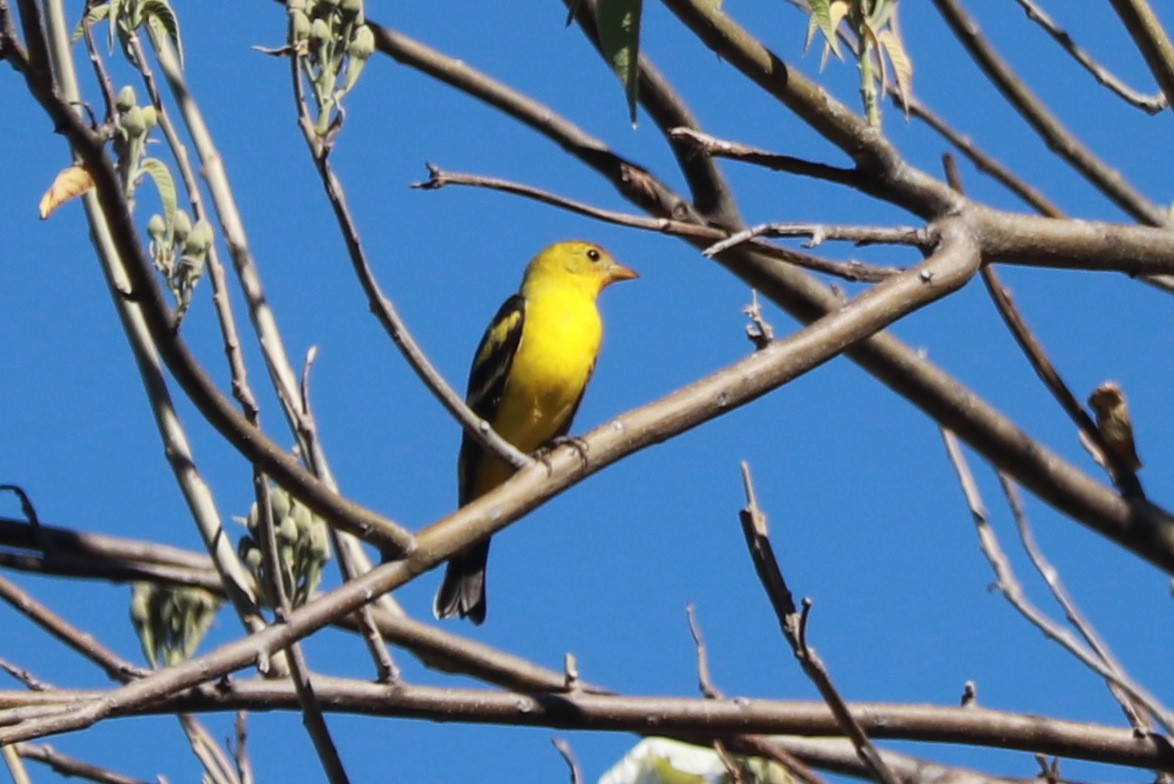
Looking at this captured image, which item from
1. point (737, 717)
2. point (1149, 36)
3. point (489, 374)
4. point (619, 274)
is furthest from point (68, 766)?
point (619, 274)

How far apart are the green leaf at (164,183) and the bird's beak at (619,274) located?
191 inches

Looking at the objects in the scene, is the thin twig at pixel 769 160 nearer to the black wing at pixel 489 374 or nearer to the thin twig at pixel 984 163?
the thin twig at pixel 984 163

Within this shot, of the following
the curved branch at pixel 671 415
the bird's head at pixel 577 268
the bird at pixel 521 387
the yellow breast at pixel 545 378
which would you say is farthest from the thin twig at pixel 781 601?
the bird's head at pixel 577 268

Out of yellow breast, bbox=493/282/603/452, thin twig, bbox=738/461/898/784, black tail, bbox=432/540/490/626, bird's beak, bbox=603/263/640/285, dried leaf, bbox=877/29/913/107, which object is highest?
bird's beak, bbox=603/263/640/285

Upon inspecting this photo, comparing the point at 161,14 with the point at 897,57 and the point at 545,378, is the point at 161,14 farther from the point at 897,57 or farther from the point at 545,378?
the point at 545,378

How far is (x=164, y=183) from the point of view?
2.72m

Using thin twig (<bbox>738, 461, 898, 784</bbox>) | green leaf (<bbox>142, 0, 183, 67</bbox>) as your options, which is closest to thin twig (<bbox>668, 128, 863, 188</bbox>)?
thin twig (<bbox>738, 461, 898, 784</bbox>)

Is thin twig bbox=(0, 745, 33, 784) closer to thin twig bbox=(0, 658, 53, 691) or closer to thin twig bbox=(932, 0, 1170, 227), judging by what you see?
thin twig bbox=(0, 658, 53, 691)

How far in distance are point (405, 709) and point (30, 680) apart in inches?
27.0

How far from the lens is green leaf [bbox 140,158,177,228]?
2662mm

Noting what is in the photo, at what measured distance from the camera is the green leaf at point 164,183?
2662 mm

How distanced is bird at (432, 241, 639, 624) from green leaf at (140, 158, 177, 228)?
371 centimetres

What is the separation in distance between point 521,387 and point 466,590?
31.8 inches

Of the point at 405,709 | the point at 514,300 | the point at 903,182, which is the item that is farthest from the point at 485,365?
the point at 903,182
